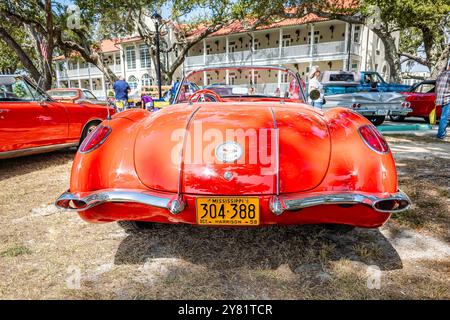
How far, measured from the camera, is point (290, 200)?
1.95 meters

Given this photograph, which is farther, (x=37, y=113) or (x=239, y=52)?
(x=239, y=52)

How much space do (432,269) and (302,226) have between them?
1020 mm

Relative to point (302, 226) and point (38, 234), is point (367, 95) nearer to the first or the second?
point (302, 226)

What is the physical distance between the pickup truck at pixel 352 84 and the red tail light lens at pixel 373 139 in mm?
9346

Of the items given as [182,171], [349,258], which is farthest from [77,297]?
[349,258]

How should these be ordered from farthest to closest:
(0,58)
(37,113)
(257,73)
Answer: (0,58), (37,113), (257,73)

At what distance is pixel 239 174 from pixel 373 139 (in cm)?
99

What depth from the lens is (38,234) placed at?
2869 millimetres

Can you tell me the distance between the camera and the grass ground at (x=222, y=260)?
6.75 ft

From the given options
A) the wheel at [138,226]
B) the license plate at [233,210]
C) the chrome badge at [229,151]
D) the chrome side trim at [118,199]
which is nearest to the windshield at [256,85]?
the wheel at [138,226]

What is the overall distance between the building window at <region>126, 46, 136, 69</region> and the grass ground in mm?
38565

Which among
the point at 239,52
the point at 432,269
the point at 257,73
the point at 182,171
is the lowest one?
the point at 432,269

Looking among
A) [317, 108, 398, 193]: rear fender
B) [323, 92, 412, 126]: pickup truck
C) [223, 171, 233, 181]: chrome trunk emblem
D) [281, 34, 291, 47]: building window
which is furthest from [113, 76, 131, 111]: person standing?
[281, 34, 291, 47]: building window

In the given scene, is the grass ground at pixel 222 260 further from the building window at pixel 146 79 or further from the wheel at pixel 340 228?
the building window at pixel 146 79
